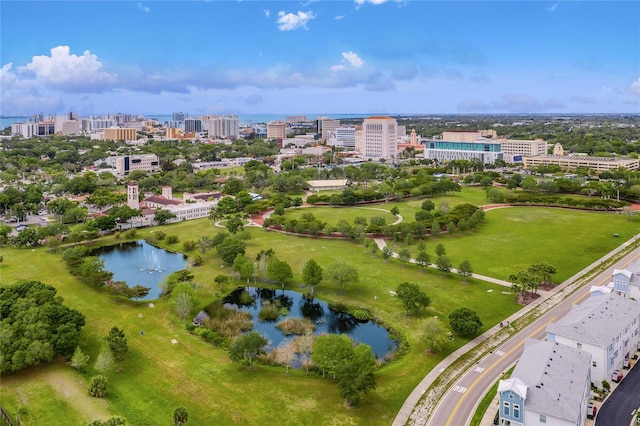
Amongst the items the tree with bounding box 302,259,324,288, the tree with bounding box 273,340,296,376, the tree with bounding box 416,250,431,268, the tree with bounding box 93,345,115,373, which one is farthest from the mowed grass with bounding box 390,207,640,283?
the tree with bounding box 93,345,115,373

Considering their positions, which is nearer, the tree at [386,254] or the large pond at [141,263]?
the large pond at [141,263]

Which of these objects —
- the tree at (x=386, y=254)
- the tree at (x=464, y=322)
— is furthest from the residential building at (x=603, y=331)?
the tree at (x=386, y=254)

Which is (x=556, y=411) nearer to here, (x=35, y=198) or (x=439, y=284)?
(x=439, y=284)

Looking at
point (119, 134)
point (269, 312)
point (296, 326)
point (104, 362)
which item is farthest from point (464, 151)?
point (119, 134)

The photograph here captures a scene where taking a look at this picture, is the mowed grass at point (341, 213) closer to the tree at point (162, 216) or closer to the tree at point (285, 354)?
the tree at point (162, 216)

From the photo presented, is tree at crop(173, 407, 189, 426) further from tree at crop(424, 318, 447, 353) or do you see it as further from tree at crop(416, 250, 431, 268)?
tree at crop(416, 250, 431, 268)
